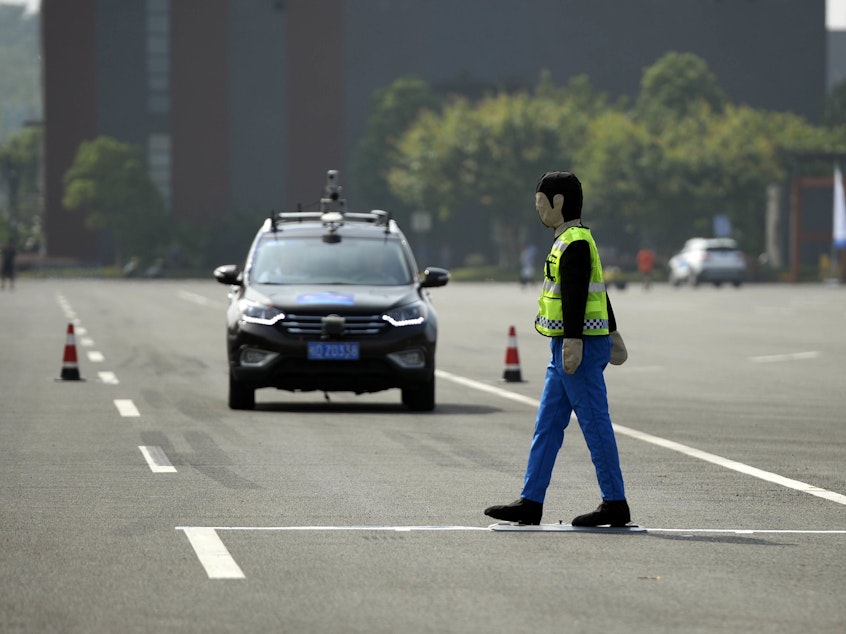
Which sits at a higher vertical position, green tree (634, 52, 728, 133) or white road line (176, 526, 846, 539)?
green tree (634, 52, 728, 133)

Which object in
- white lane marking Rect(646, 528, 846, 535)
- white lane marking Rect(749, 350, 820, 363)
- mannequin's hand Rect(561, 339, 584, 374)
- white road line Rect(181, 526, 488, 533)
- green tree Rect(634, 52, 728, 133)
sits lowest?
white lane marking Rect(749, 350, 820, 363)

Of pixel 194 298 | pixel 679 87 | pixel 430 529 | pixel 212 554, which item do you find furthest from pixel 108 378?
pixel 679 87

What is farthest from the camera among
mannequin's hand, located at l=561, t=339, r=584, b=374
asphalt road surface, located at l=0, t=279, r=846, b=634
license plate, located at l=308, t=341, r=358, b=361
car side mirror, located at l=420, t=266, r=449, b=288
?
car side mirror, located at l=420, t=266, r=449, b=288

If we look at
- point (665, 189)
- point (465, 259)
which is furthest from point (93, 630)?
point (465, 259)

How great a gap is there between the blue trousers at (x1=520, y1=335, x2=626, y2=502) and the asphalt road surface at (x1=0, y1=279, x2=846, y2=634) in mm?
331

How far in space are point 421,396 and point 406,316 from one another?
72cm

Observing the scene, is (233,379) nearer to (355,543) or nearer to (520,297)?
(355,543)

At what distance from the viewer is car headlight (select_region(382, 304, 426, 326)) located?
16781mm

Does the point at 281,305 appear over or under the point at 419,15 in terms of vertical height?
under

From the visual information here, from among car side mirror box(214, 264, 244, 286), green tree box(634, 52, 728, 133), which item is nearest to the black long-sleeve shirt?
car side mirror box(214, 264, 244, 286)

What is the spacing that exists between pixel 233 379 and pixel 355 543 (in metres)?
7.89

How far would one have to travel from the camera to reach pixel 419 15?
112438 millimetres

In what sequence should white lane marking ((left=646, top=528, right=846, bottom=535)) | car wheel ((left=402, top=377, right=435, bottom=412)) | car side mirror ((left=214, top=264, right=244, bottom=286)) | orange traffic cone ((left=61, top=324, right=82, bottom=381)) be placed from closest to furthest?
white lane marking ((left=646, top=528, right=846, bottom=535)) → car wheel ((left=402, top=377, right=435, bottom=412)) → car side mirror ((left=214, top=264, right=244, bottom=286)) → orange traffic cone ((left=61, top=324, right=82, bottom=381))

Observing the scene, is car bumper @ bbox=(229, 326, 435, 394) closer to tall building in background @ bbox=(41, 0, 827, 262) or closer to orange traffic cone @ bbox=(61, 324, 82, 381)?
orange traffic cone @ bbox=(61, 324, 82, 381)
